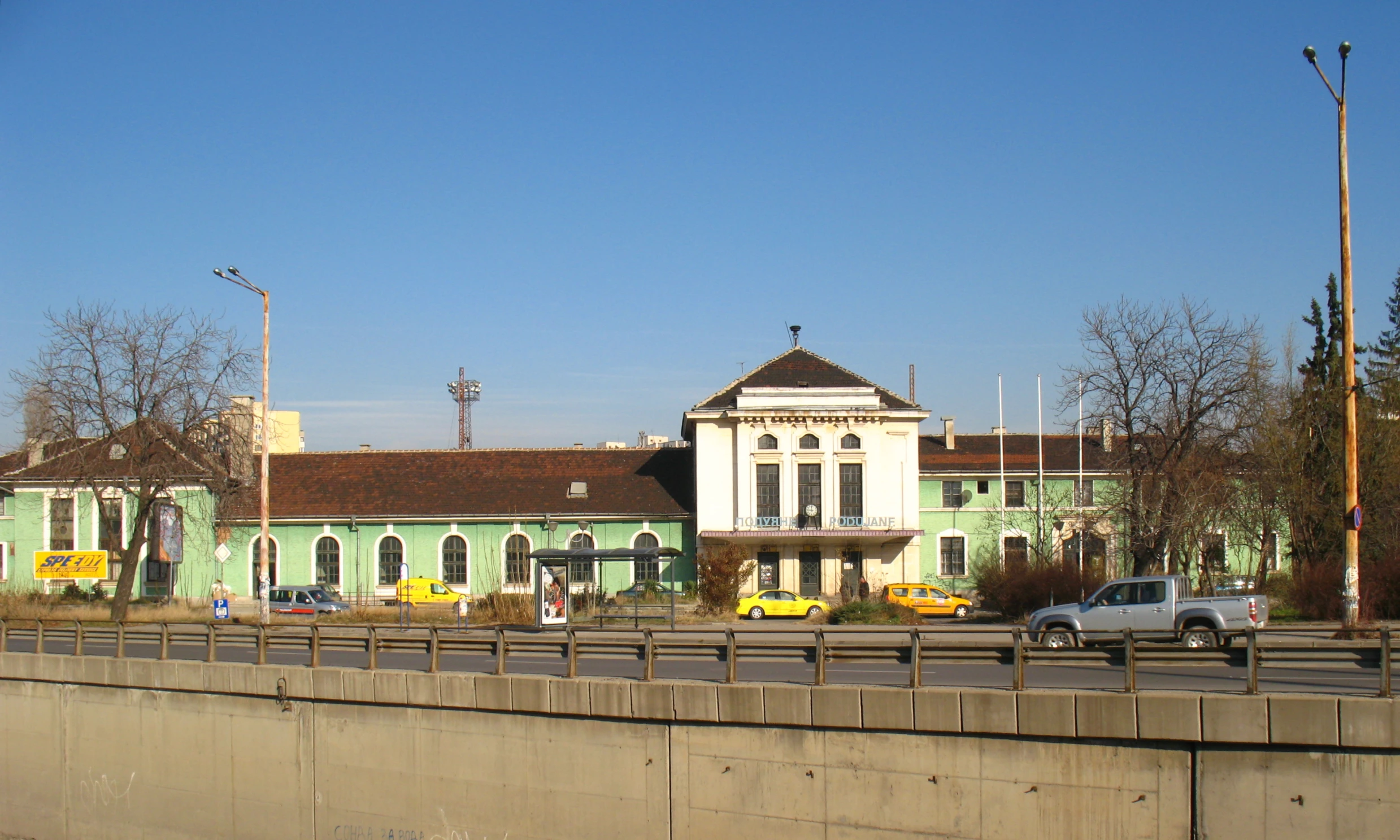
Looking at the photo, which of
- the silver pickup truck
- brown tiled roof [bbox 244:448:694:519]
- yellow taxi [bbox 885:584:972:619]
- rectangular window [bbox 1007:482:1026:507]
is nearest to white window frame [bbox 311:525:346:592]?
brown tiled roof [bbox 244:448:694:519]

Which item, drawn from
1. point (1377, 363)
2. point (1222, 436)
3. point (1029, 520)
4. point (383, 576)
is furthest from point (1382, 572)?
point (1377, 363)

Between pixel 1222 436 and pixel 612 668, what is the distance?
1034 inches

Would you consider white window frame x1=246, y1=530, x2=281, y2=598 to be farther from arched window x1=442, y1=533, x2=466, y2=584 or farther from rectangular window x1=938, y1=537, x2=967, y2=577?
rectangular window x1=938, y1=537, x2=967, y2=577

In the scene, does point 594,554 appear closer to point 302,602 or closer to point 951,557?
point 302,602

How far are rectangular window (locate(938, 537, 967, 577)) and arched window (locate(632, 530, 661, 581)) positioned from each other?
13.0 metres

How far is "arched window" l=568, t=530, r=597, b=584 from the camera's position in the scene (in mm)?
48219

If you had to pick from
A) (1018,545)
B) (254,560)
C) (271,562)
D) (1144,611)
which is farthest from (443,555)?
(1144,611)

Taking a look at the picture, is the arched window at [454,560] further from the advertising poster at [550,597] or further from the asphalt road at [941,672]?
the asphalt road at [941,672]

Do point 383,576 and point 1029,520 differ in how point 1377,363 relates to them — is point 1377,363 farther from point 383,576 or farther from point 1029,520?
point 383,576

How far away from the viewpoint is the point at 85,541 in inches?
2023

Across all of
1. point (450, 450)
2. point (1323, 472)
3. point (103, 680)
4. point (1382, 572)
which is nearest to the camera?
point (103, 680)

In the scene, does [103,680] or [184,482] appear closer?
[103,680]

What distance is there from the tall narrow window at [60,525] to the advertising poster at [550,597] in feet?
103

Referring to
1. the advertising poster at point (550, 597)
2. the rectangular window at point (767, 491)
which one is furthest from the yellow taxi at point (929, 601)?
the advertising poster at point (550, 597)
